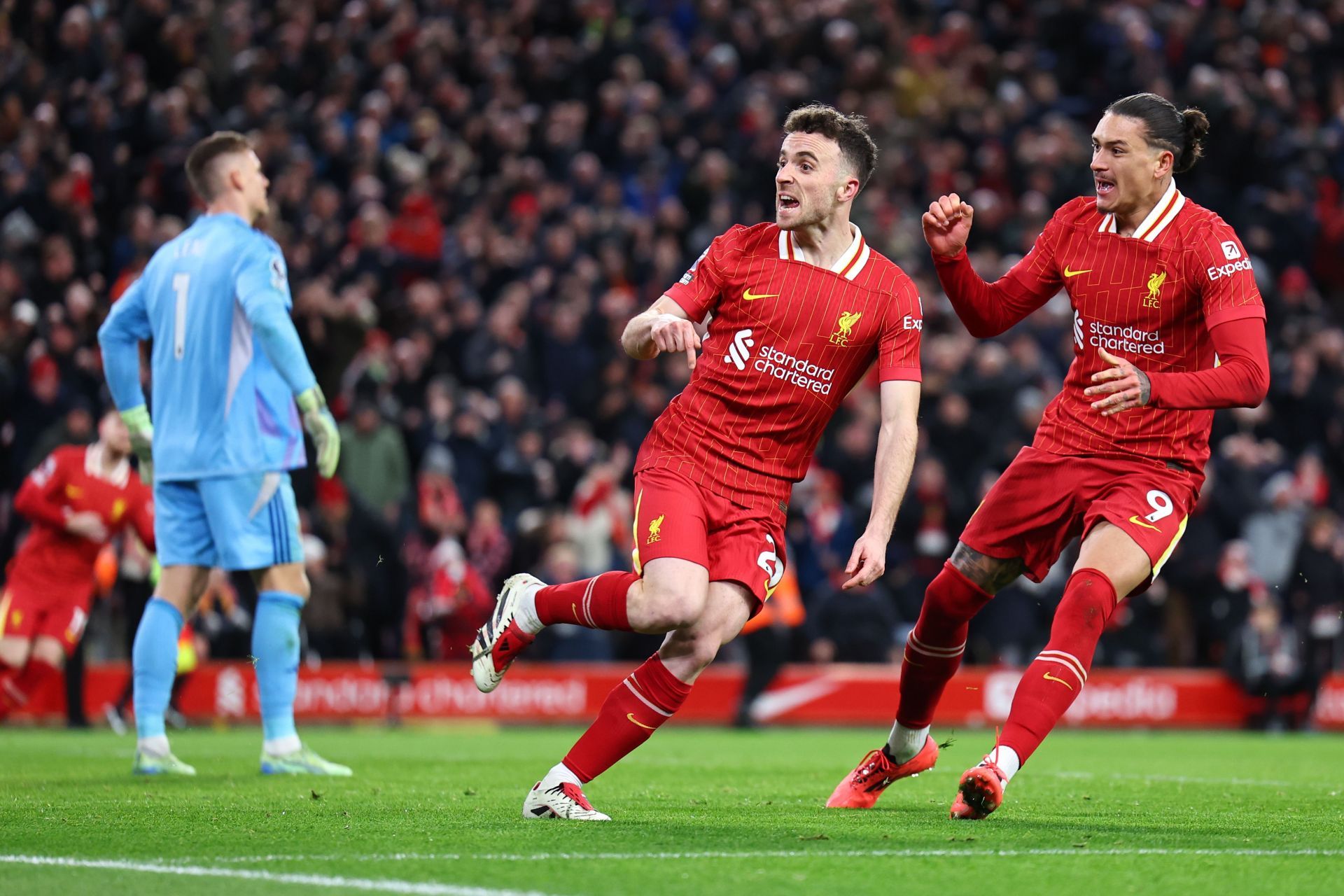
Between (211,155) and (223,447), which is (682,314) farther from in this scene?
(211,155)

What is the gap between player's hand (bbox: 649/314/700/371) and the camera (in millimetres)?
5379

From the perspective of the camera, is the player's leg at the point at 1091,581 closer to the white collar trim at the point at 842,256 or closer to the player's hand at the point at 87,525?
the white collar trim at the point at 842,256

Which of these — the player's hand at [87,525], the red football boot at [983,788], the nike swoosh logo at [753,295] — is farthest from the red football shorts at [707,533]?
the player's hand at [87,525]

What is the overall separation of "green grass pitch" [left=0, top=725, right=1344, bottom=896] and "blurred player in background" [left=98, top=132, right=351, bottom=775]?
41cm

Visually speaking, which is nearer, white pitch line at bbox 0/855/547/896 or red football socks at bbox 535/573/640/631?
white pitch line at bbox 0/855/547/896

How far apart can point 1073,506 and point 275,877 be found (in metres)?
3.16

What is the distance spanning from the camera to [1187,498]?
248 inches

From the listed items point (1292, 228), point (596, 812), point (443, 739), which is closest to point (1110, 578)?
point (596, 812)

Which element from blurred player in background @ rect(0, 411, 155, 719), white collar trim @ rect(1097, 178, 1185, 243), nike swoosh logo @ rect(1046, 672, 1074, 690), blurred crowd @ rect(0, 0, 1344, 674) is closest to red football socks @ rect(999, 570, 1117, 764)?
nike swoosh logo @ rect(1046, 672, 1074, 690)

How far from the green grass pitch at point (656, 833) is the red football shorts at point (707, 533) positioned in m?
0.82

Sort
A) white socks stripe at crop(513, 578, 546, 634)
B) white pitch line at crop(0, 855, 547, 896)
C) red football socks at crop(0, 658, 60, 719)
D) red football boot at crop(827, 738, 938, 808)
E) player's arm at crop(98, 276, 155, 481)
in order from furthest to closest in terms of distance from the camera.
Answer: red football socks at crop(0, 658, 60, 719) < player's arm at crop(98, 276, 155, 481) < red football boot at crop(827, 738, 938, 808) < white socks stripe at crop(513, 578, 546, 634) < white pitch line at crop(0, 855, 547, 896)

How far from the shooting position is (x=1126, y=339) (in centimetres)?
635

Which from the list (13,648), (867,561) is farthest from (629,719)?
(13,648)

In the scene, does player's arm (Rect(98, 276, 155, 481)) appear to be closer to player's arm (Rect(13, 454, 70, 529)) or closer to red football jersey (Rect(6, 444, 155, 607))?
red football jersey (Rect(6, 444, 155, 607))
